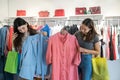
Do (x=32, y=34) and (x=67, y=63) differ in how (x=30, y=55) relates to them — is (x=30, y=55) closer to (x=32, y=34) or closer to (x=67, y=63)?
(x=32, y=34)

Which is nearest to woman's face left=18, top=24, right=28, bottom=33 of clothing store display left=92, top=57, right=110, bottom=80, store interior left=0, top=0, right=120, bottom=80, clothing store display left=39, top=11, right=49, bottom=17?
clothing store display left=92, top=57, right=110, bottom=80

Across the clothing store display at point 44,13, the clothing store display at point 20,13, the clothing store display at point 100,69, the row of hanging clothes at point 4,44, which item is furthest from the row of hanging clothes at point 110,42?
the clothing store display at point 20,13

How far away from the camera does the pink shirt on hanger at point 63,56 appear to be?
2.66 meters

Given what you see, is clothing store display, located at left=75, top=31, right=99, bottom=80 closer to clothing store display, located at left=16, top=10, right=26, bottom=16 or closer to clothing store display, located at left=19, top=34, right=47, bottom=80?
clothing store display, located at left=19, top=34, right=47, bottom=80

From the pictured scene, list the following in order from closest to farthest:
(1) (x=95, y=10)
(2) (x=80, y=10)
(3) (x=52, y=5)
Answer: (1) (x=95, y=10) < (2) (x=80, y=10) < (3) (x=52, y=5)

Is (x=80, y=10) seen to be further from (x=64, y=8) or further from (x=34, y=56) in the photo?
(x=34, y=56)

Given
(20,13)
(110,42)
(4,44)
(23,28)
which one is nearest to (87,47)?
(23,28)

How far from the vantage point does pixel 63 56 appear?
2672mm

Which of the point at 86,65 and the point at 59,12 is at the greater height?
the point at 59,12

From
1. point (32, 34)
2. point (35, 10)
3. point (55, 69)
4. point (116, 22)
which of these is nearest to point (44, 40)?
point (32, 34)

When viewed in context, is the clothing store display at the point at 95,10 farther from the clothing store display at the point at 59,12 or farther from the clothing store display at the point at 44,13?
the clothing store display at the point at 44,13

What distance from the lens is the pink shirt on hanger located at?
2656 mm

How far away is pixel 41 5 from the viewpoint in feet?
21.4

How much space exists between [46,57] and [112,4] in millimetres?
3723
